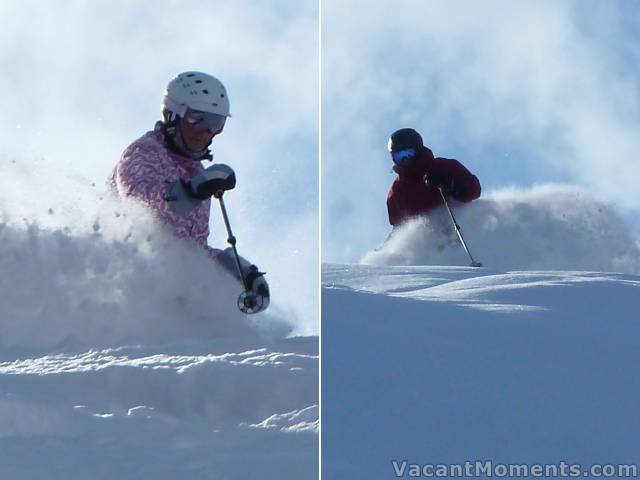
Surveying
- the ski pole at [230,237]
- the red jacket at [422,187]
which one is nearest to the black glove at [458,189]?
the red jacket at [422,187]

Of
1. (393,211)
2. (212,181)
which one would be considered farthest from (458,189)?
(212,181)

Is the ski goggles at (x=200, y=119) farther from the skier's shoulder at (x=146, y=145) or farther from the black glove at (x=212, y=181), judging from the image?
the black glove at (x=212, y=181)

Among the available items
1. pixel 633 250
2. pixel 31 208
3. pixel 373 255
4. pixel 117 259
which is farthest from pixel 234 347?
pixel 633 250

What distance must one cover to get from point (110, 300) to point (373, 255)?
4433 mm

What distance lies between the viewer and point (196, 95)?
7.45 m

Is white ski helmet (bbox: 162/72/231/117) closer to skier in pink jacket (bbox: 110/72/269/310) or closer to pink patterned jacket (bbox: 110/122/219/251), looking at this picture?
skier in pink jacket (bbox: 110/72/269/310)

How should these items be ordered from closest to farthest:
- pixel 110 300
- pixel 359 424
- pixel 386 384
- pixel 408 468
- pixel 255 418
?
1. pixel 408 468
2. pixel 359 424
3. pixel 386 384
4. pixel 255 418
5. pixel 110 300

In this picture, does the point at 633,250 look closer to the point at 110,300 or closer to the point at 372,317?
the point at 110,300

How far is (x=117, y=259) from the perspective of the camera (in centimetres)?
701

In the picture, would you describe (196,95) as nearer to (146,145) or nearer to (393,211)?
(146,145)

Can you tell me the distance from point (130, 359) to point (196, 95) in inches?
112

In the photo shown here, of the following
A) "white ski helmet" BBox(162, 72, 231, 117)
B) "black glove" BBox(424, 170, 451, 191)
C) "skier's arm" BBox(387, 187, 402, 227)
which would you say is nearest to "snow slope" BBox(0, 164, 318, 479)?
"white ski helmet" BBox(162, 72, 231, 117)

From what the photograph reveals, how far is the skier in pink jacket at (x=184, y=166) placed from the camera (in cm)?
697

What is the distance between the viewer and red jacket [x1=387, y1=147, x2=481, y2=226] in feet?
34.1
